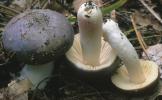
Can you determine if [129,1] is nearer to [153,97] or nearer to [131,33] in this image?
[131,33]

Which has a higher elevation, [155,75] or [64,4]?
[64,4]

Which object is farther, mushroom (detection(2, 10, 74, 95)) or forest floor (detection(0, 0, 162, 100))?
forest floor (detection(0, 0, 162, 100))

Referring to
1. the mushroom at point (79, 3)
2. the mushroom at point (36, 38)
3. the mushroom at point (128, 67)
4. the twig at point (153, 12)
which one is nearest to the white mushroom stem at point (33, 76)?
the mushroom at point (36, 38)

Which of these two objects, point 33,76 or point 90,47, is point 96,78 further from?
point 33,76

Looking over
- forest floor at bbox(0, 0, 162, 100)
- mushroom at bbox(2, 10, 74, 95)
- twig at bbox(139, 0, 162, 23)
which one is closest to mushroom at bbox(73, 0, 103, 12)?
forest floor at bbox(0, 0, 162, 100)

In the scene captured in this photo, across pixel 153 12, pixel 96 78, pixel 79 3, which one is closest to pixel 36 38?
pixel 96 78

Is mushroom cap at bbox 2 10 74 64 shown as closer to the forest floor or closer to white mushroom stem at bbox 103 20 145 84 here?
the forest floor

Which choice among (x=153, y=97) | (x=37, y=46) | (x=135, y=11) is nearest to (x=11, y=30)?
(x=37, y=46)

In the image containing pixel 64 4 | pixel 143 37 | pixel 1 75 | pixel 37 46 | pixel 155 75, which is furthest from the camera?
pixel 64 4
